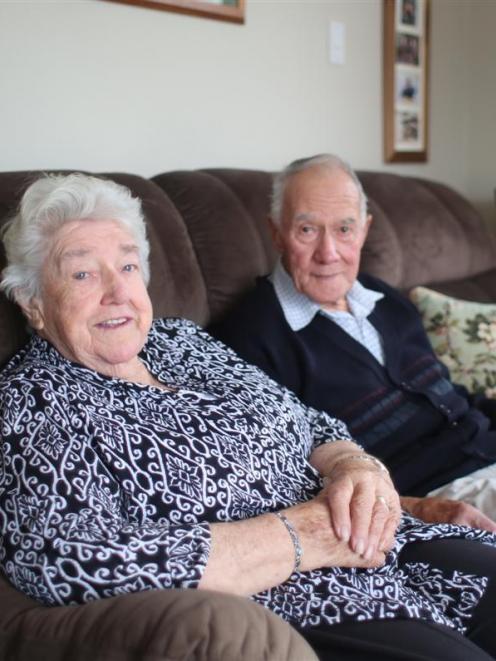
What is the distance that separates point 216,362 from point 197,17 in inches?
47.7

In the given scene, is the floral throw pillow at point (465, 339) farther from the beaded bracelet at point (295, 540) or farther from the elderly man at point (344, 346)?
the beaded bracelet at point (295, 540)

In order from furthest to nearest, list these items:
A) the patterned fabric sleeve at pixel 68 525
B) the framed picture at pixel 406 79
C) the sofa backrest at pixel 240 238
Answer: the framed picture at pixel 406 79, the sofa backrest at pixel 240 238, the patterned fabric sleeve at pixel 68 525

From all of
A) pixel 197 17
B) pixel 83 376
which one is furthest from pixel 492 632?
pixel 197 17

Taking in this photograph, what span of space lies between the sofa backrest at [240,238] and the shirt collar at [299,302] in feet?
0.36

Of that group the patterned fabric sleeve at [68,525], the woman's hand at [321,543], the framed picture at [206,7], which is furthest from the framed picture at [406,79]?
the patterned fabric sleeve at [68,525]

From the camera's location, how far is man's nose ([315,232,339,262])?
172 cm

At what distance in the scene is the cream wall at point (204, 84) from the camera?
6.04 ft

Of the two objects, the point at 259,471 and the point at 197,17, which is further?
the point at 197,17

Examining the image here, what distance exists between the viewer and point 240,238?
73.3 inches

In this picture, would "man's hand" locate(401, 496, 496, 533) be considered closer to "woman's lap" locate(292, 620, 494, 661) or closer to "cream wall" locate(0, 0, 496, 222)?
"woman's lap" locate(292, 620, 494, 661)

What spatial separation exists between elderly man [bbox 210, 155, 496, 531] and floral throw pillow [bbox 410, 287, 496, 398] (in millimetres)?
163

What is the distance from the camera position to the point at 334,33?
105 inches

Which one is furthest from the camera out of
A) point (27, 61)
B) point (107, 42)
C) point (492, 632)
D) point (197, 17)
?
point (197, 17)

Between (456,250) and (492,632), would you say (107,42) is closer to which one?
(456,250)
